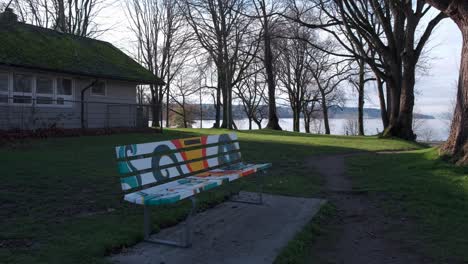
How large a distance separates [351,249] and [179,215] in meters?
2.14

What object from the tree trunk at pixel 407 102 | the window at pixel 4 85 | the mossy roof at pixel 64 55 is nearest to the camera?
the window at pixel 4 85

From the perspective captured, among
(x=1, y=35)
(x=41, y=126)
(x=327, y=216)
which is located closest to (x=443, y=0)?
(x=327, y=216)

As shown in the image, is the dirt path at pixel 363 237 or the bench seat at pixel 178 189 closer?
the bench seat at pixel 178 189

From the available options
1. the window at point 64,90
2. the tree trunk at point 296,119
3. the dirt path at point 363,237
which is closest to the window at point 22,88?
the window at point 64,90

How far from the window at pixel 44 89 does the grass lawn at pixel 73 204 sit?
693cm

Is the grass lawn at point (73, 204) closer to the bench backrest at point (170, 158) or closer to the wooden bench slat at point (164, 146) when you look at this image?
the bench backrest at point (170, 158)

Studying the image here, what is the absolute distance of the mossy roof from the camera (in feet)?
54.7

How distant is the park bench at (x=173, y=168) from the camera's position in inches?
169

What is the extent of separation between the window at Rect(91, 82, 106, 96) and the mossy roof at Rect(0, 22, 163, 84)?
35.4 inches

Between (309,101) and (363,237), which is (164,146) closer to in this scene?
(363,237)

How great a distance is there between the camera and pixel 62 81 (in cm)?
1862

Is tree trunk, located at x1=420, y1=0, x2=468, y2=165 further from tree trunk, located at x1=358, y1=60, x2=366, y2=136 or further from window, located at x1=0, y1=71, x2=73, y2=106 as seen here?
tree trunk, located at x1=358, y1=60, x2=366, y2=136

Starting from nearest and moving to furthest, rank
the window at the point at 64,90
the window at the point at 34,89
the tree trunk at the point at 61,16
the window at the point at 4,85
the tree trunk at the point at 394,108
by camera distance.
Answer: the window at the point at 4,85 < the window at the point at 34,89 < the window at the point at 64,90 < the tree trunk at the point at 394,108 < the tree trunk at the point at 61,16

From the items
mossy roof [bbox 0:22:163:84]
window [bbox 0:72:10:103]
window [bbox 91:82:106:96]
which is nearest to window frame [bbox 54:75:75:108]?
mossy roof [bbox 0:22:163:84]
